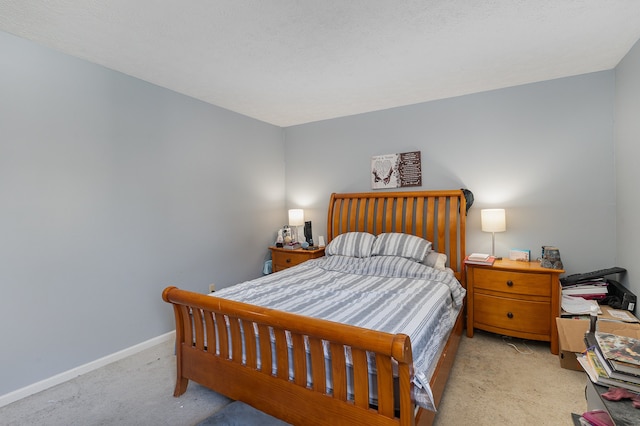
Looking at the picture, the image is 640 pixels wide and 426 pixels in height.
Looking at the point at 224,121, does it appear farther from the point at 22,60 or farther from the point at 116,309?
the point at 116,309

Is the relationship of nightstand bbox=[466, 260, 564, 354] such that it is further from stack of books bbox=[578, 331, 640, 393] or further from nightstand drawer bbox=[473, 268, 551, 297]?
stack of books bbox=[578, 331, 640, 393]

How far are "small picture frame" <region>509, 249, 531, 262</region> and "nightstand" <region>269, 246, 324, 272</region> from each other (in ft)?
6.89

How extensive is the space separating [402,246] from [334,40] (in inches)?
77.3

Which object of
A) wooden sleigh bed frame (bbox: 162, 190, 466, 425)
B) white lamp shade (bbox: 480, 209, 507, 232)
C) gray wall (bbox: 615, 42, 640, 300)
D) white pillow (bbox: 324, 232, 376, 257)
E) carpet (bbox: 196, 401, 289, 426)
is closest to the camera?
wooden sleigh bed frame (bbox: 162, 190, 466, 425)

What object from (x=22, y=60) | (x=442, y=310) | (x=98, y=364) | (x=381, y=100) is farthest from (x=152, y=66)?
(x=442, y=310)

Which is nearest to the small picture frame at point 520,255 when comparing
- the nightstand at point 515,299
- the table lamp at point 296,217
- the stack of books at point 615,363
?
the nightstand at point 515,299

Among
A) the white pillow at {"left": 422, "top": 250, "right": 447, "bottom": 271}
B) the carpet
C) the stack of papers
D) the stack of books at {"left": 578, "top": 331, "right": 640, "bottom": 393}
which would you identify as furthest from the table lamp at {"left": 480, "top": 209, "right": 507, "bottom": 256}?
the carpet

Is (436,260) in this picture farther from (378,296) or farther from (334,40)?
(334,40)

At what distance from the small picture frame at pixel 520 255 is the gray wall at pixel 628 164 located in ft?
2.18

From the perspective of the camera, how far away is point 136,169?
2.69m

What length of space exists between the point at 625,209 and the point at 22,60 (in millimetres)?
4739

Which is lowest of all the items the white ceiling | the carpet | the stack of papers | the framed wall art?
the carpet

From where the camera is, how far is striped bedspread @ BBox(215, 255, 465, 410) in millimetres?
1614

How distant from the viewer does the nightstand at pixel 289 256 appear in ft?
12.1
